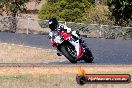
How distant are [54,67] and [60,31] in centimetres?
280

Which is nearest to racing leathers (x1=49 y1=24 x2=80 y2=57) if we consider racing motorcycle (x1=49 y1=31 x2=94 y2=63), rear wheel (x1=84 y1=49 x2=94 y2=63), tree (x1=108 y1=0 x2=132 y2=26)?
racing motorcycle (x1=49 y1=31 x2=94 y2=63)

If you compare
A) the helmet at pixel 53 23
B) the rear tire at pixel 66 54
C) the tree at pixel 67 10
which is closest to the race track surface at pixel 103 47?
the rear tire at pixel 66 54

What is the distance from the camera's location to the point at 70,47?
68.4ft

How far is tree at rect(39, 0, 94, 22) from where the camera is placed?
154 ft

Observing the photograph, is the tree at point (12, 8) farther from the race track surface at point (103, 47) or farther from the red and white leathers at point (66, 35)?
the red and white leathers at point (66, 35)

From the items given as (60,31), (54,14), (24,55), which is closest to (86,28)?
(54,14)

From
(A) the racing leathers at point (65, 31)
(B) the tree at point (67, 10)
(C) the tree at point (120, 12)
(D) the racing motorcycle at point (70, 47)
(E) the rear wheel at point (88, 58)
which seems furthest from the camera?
(B) the tree at point (67, 10)

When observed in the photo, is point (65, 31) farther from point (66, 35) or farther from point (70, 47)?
point (70, 47)

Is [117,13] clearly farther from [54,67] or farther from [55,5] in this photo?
[54,67]

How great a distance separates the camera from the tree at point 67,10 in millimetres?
46938

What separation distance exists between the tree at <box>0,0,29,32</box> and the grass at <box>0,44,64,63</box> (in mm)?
11950

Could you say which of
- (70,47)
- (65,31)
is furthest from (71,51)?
(65,31)

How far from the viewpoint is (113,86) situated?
45.8 ft

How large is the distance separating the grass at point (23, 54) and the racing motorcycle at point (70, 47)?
13.0ft
